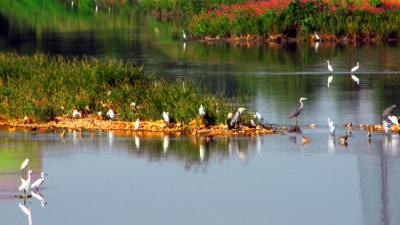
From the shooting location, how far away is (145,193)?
46.1 feet

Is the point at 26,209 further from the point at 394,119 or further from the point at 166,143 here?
the point at 394,119

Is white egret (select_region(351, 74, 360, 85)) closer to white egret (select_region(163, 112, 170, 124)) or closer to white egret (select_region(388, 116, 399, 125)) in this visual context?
white egret (select_region(388, 116, 399, 125))

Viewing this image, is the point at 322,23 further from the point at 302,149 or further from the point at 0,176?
the point at 0,176

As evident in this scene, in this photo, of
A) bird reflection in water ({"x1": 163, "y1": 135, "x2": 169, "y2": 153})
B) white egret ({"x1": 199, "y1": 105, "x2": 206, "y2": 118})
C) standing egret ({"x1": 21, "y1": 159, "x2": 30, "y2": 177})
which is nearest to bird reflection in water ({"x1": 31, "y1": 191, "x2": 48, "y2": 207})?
standing egret ({"x1": 21, "y1": 159, "x2": 30, "y2": 177})

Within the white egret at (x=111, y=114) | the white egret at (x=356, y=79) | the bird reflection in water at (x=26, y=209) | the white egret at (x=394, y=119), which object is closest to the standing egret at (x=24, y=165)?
the bird reflection in water at (x=26, y=209)

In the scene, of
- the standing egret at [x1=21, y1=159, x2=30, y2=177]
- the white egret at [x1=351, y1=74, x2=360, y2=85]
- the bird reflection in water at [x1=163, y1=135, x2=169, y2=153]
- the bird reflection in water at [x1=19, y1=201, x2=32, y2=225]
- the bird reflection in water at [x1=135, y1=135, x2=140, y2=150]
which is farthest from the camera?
the white egret at [x1=351, y1=74, x2=360, y2=85]

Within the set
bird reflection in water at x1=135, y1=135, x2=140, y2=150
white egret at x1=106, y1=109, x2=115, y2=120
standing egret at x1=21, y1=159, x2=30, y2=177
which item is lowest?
standing egret at x1=21, y1=159, x2=30, y2=177

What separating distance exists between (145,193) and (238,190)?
1.28 m

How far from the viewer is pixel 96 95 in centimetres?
2078

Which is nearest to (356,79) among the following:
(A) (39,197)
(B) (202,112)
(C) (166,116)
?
(C) (166,116)

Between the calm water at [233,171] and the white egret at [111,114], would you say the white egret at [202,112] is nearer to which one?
the calm water at [233,171]

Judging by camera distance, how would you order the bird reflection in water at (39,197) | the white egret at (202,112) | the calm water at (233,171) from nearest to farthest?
the calm water at (233,171)
the bird reflection in water at (39,197)
the white egret at (202,112)

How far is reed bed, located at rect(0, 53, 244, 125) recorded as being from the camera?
→ 755 inches

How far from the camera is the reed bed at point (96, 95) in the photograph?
63.0 feet
